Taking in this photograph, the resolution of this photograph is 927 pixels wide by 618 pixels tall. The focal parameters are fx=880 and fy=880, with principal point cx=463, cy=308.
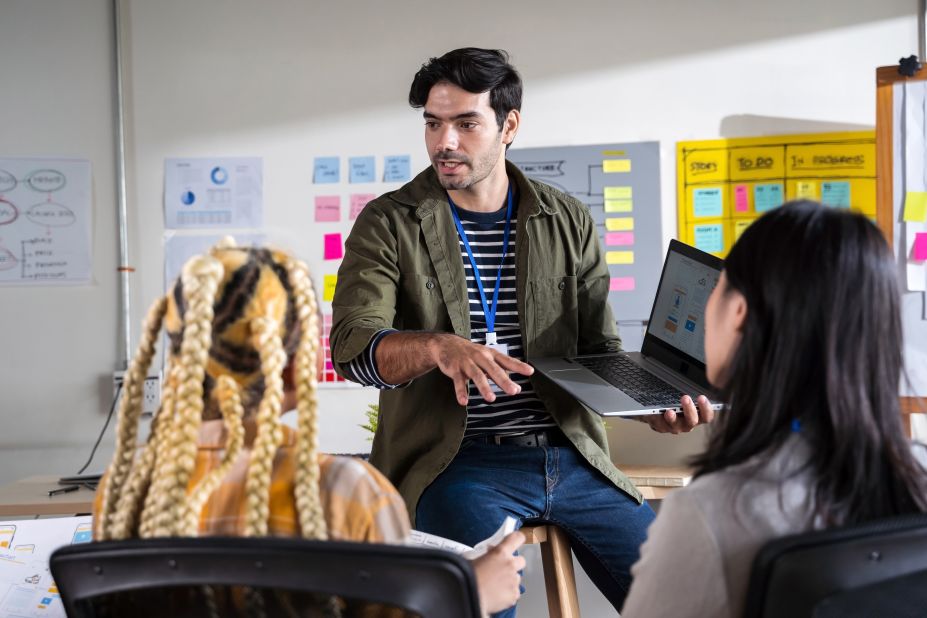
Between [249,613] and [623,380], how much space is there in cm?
110

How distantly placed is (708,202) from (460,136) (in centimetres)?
175

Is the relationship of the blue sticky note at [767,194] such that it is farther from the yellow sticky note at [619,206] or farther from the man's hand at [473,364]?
the man's hand at [473,364]

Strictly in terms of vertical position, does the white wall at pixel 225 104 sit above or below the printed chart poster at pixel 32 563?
above

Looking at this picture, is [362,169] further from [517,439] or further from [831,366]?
[831,366]

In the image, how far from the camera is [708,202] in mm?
3455

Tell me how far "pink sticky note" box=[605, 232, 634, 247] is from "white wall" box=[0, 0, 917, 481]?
A: 0.16 m

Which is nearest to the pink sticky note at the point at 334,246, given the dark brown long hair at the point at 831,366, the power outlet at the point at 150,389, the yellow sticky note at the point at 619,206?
the power outlet at the point at 150,389

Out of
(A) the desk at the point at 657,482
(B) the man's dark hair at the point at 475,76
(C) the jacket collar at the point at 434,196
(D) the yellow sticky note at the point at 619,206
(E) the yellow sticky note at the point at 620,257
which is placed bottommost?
(A) the desk at the point at 657,482

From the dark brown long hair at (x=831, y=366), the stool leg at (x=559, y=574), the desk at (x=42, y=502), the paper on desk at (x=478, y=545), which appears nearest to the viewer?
the dark brown long hair at (x=831, y=366)

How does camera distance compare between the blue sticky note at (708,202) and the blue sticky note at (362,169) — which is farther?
the blue sticky note at (362,169)

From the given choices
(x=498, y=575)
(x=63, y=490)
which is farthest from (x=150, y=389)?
(x=498, y=575)

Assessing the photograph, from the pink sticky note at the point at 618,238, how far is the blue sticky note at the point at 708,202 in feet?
0.89

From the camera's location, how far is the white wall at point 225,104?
3516mm

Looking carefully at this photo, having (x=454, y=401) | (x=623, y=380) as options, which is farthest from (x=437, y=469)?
(x=623, y=380)
